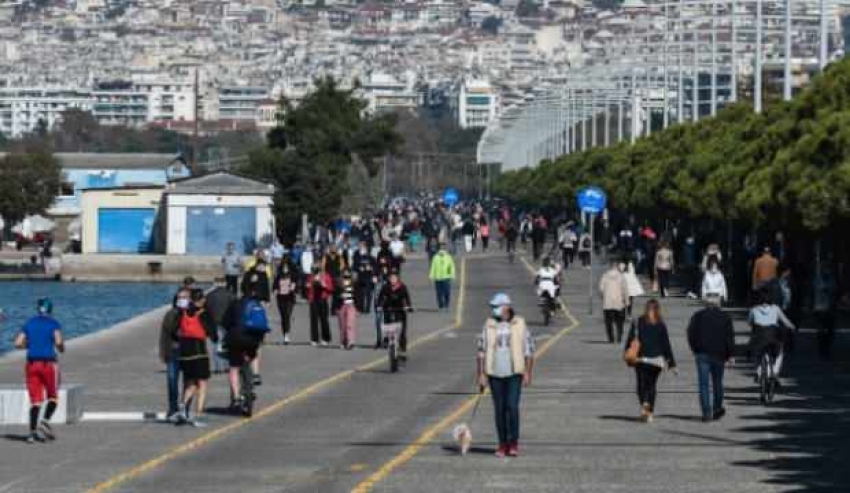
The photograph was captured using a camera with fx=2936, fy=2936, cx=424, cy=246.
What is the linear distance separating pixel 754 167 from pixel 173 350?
30.4 meters

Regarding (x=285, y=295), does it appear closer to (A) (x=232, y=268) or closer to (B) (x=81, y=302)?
(A) (x=232, y=268)

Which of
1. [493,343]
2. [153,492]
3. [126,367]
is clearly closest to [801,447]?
[493,343]

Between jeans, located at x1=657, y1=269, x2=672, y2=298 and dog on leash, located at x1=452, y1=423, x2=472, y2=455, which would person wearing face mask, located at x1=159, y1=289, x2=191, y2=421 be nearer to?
dog on leash, located at x1=452, y1=423, x2=472, y2=455

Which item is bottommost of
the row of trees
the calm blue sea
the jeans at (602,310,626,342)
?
the calm blue sea

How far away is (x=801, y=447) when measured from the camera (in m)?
29.9

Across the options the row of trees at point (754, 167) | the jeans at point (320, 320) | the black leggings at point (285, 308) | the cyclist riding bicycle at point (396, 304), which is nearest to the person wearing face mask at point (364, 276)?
the black leggings at point (285, 308)

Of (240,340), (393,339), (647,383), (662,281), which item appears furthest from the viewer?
(662,281)

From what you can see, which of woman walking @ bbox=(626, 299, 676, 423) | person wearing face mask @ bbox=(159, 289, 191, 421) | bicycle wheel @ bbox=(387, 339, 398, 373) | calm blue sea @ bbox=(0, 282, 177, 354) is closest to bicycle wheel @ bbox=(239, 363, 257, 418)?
person wearing face mask @ bbox=(159, 289, 191, 421)

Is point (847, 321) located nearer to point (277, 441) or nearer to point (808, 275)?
point (808, 275)

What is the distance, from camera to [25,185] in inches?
5359

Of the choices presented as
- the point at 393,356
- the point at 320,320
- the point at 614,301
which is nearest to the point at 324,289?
the point at 320,320

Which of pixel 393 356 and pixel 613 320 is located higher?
pixel 613 320

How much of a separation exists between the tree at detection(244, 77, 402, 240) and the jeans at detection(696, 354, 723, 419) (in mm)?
65563

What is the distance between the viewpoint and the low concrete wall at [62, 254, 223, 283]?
329 ft
